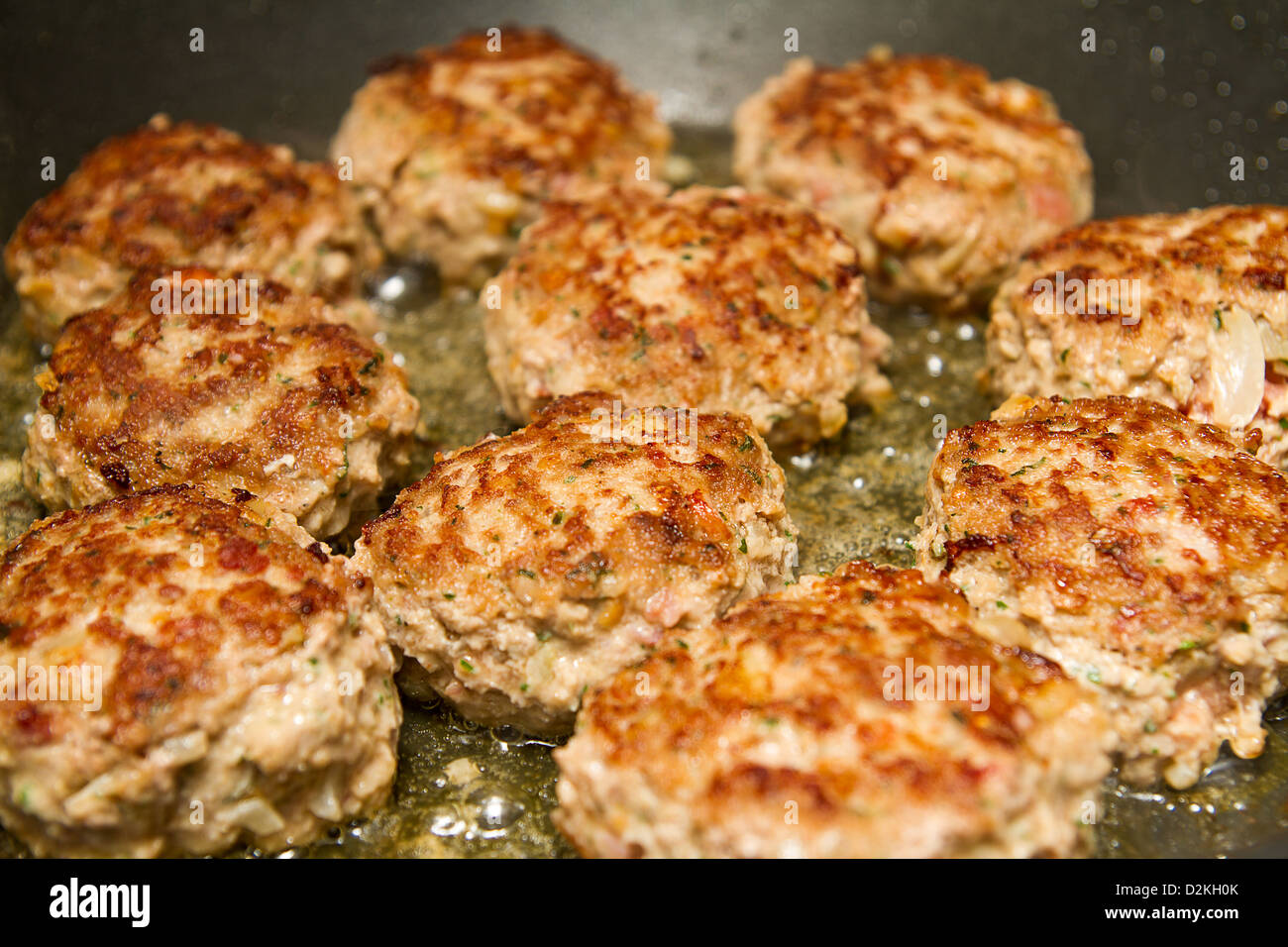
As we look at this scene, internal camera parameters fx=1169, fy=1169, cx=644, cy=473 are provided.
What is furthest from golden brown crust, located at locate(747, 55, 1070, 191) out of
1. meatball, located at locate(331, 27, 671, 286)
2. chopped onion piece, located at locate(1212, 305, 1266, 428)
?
chopped onion piece, located at locate(1212, 305, 1266, 428)

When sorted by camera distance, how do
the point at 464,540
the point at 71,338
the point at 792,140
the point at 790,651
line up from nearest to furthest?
the point at 790,651
the point at 464,540
the point at 71,338
the point at 792,140

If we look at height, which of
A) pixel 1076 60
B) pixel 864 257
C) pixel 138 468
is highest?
pixel 1076 60

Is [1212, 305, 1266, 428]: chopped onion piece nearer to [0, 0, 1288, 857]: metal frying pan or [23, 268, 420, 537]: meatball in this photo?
[0, 0, 1288, 857]: metal frying pan

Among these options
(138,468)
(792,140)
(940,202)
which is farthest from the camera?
(792,140)

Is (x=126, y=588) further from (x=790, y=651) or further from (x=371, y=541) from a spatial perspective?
(x=790, y=651)

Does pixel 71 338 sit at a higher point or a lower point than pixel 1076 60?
lower

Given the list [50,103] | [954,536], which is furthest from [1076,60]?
[50,103]

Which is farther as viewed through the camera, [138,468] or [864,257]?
[864,257]

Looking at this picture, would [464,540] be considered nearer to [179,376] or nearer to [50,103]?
[179,376]
